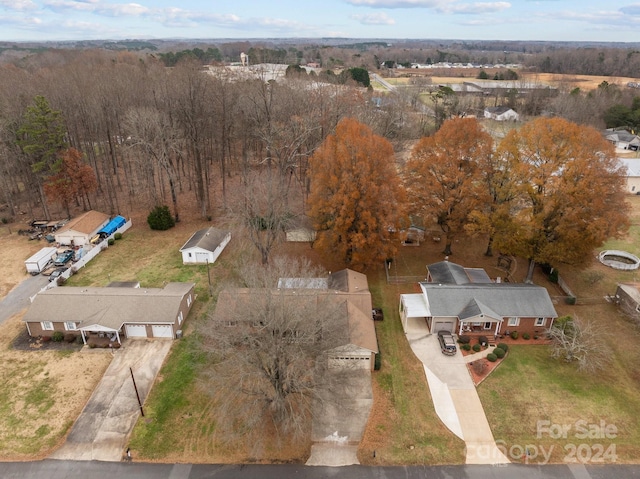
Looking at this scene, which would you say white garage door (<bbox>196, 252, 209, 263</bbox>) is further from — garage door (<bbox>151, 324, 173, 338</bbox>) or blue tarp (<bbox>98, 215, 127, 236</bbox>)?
blue tarp (<bbox>98, 215, 127, 236</bbox>)

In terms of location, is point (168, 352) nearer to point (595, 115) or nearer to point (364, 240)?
point (364, 240)

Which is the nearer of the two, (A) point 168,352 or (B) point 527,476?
(B) point 527,476

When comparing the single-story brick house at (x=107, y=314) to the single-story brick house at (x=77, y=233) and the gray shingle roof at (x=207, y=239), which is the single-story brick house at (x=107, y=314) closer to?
the gray shingle roof at (x=207, y=239)

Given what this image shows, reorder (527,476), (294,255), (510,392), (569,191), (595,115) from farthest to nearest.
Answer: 1. (595,115)
2. (294,255)
3. (569,191)
4. (510,392)
5. (527,476)

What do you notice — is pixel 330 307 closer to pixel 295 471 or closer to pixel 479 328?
pixel 295 471

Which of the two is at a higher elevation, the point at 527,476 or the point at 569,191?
the point at 569,191

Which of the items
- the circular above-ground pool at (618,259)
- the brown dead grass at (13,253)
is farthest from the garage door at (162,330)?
the circular above-ground pool at (618,259)

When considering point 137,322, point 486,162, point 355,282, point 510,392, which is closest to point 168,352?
point 137,322
